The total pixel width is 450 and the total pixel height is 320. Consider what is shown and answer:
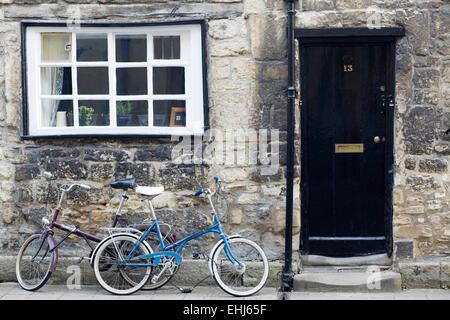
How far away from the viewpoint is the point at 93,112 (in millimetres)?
7688

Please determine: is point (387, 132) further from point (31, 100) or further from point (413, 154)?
point (31, 100)

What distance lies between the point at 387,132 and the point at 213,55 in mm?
2015

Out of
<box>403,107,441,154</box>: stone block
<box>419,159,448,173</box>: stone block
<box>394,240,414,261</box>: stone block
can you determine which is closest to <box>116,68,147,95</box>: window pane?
<box>403,107,441,154</box>: stone block

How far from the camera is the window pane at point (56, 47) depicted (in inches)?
301

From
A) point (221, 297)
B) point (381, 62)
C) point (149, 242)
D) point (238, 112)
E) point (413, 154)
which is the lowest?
point (221, 297)

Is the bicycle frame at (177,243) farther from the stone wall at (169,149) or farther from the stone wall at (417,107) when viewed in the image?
the stone wall at (417,107)

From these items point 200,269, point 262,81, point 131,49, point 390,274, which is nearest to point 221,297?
point 200,269

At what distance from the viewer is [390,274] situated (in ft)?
23.7

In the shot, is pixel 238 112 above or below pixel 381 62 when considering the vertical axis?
below

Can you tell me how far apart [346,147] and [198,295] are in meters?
2.23

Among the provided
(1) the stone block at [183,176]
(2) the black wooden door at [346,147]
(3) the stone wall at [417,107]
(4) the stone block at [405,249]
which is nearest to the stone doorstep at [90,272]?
(2) the black wooden door at [346,147]

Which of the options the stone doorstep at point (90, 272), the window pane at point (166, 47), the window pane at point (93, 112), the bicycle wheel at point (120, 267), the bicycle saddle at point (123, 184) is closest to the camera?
the bicycle wheel at point (120, 267)

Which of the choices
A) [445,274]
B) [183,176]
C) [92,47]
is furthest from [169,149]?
[445,274]

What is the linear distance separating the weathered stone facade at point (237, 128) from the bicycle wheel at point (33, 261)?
0.32 m
